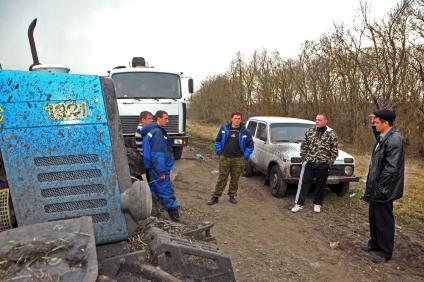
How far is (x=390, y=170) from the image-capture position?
4.49 meters

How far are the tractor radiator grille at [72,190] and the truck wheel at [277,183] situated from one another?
552cm

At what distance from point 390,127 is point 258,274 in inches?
103

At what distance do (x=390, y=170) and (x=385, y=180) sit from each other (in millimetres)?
144

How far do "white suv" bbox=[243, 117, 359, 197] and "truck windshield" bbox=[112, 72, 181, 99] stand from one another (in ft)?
8.69

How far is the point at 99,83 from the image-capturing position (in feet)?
8.43

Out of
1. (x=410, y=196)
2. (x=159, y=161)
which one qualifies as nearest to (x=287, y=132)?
(x=410, y=196)

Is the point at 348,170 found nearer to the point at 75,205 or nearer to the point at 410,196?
the point at 410,196

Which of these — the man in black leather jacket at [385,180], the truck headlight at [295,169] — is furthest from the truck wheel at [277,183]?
the man in black leather jacket at [385,180]

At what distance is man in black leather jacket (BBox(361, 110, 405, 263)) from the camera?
14.8 feet

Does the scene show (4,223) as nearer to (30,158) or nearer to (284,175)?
(30,158)

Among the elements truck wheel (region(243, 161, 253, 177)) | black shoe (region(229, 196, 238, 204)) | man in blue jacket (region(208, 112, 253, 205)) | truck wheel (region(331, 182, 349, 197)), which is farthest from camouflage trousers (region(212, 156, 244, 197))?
truck wheel (region(243, 161, 253, 177))

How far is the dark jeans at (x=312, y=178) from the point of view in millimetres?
6531

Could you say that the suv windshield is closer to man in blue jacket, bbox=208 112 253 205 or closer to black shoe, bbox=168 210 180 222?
man in blue jacket, bbox=208 112 253 205

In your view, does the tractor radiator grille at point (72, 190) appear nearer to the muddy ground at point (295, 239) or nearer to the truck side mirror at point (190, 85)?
the muddy ground at point (295, 239)
